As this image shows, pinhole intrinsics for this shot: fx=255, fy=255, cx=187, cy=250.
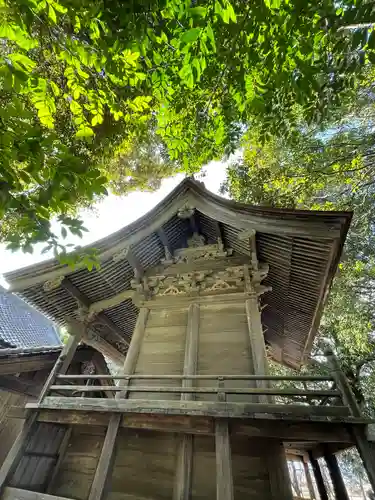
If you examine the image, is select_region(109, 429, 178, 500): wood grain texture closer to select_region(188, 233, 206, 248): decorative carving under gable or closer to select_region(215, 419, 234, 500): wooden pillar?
select_region(215, 419, 234, 500): wooden pillar

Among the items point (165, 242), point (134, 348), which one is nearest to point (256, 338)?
point (134, 348)

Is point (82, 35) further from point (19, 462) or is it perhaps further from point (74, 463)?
point (74, 463)

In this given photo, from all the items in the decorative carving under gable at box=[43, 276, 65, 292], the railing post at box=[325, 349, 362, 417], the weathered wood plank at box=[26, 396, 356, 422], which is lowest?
the weathered wood plank at box=[26, 396, 356, 422]

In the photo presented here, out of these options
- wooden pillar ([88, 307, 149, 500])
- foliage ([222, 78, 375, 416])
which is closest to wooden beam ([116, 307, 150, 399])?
wooden pillar ([88, 307, 149, 500])

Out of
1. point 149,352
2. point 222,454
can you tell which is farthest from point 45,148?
point 149,352

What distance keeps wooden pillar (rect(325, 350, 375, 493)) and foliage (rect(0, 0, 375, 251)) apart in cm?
397

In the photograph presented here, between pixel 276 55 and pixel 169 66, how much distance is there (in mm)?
1727

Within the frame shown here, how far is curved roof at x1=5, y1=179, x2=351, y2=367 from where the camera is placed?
498 cm

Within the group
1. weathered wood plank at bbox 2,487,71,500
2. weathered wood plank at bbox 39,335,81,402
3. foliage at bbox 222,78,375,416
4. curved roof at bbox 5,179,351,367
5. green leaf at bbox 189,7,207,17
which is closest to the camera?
green leaf at bbox 189,7,207,17

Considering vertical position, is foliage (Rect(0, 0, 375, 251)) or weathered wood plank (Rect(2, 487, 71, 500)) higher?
foliage (Rect(0, 0, 375, 251))

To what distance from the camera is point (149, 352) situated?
19.3 ft

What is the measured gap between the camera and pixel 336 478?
495 centimetres

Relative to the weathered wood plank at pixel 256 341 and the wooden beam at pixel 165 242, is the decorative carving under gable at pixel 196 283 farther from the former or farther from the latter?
the wooden beam at pixel 165 242

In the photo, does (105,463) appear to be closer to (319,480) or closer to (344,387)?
(344,387)
